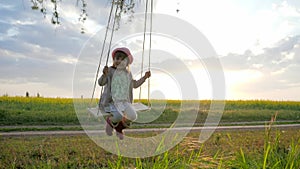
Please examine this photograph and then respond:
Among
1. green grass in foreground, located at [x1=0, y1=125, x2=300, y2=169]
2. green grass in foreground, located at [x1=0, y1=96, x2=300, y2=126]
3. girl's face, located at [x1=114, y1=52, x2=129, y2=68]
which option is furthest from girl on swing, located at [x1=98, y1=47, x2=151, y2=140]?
green grass in foreground, located at [x1=0, y1=96, x2=300, y2=126]

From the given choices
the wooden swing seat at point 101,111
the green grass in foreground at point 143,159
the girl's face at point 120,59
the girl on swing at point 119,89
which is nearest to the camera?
the green grass in foreground at point 143,159

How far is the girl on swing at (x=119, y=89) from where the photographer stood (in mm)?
5937

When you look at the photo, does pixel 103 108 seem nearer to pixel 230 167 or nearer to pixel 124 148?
pixel 124 148

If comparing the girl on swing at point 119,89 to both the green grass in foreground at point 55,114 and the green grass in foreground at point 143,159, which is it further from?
the green grass in foreground at point 55,114

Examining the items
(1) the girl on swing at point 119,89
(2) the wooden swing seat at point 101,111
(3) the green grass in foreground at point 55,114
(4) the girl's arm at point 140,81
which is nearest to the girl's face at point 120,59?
(1) the girl on swing at point 119,89

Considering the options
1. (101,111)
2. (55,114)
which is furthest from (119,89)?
(55,114)

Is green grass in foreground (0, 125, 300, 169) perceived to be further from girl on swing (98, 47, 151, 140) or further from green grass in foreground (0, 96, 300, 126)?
green grass in foreground (0, 96, 300, 126)

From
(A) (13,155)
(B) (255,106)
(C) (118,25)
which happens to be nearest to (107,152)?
(A) (13,155)

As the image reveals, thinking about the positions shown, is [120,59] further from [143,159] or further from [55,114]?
[55,114]

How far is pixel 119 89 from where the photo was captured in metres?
6.21

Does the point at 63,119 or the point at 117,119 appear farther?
the point at 63,119

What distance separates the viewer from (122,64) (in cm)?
624

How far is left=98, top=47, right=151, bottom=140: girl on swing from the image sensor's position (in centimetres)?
594

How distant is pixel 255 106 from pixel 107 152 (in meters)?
19.5
